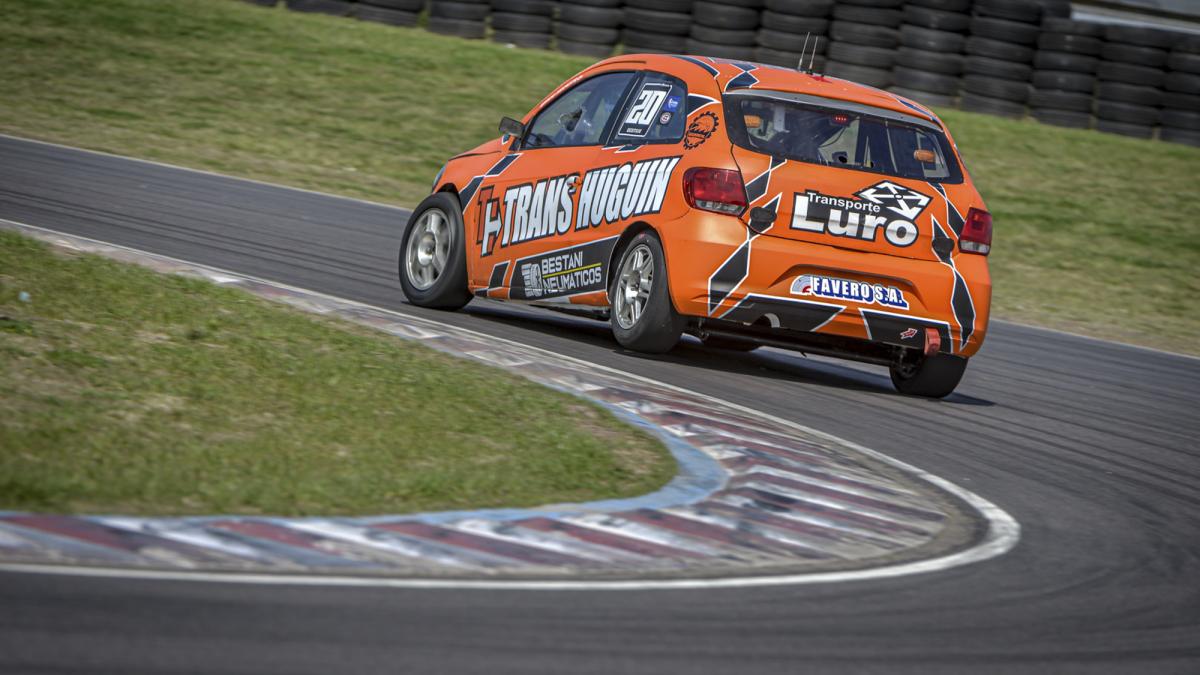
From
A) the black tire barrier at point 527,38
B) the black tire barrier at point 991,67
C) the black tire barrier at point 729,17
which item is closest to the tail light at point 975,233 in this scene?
the black tire barrier at point 729,17

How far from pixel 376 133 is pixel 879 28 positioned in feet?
22.6

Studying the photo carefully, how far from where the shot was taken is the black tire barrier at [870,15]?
2170 centimetres

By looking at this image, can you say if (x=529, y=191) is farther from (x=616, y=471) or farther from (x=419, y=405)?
(x=616, y=471)

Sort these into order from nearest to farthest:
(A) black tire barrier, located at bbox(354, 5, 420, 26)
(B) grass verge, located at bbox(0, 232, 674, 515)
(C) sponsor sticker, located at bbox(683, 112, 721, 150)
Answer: (B) grass verge, located at bbox(0, 232, 674, 515), (C) sponsor sticker, located at bbox(683, 112, 721, 150), (A) black tire barrier, located at bbox(354, 5, 420, 26)

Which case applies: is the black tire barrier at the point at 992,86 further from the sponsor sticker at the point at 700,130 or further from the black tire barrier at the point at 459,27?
the sponsor sticker at the point at 700,130

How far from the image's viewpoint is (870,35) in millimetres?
21688

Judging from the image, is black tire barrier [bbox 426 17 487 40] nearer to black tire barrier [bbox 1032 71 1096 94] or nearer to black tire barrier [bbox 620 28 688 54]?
black tire barrier [bbox 620 28 688 54]

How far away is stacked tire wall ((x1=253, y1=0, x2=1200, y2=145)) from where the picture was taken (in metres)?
21.3

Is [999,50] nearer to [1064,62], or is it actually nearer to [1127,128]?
[1064,62]

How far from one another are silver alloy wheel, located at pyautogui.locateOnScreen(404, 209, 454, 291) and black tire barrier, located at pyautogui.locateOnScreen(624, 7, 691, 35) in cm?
1232

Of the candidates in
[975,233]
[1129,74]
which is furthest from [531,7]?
[975,233]

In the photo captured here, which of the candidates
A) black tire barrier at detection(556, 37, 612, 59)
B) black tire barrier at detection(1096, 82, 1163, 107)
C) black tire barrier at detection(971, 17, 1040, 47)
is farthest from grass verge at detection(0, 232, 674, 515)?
black tire barrier at detection(1096, 82, 1163, 107)

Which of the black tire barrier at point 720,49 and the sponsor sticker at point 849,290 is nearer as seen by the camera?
the sponsor sticker at point 849,290

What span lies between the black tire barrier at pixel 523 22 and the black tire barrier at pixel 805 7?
3.82m
